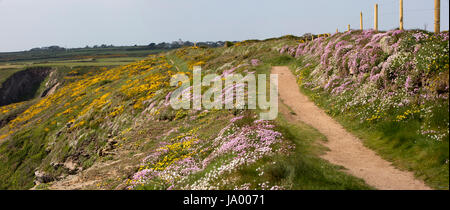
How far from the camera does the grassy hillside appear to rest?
1256 centimetres

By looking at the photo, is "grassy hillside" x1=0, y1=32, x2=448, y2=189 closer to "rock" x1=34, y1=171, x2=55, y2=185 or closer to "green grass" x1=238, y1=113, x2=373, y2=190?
"green grass" x1=238, y1=113, x2=373, y2=190

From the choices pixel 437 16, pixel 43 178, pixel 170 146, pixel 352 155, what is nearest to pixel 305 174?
pixel 352 155

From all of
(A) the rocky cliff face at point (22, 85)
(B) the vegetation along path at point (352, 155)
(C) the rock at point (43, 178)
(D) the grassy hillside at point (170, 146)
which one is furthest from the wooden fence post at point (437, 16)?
(A) the rocky cliff face at point (22, 85)

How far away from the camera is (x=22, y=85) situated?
148625 millimetres

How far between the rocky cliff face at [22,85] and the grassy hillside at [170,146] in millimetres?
87182

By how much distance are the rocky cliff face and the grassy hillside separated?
8718cm

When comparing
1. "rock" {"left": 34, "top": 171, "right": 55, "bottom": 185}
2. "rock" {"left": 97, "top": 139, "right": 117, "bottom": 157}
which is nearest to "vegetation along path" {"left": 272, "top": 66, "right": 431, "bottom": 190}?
"rock" {"left": 97, "top": 139, "right": 117, "bottom": 157}

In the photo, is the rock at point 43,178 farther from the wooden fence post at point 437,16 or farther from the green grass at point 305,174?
the wooden fence post at point 437,16

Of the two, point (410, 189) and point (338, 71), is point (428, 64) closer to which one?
point (410, 189)

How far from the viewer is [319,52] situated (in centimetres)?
3784

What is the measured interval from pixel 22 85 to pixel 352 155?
555 ft

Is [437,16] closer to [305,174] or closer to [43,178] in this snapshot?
[305,174]
